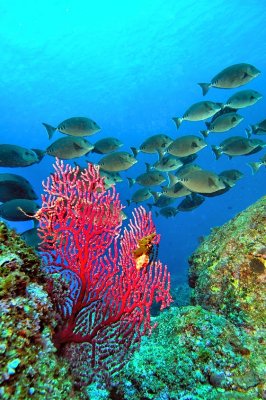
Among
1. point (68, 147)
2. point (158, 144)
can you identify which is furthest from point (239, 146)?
point (68, 147)

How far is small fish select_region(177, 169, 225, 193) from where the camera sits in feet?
20.6

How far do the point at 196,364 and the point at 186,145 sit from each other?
18.4ft

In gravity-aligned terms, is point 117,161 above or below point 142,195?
above

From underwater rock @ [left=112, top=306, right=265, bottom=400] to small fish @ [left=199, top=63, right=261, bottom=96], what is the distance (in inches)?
235

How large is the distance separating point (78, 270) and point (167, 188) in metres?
5.68

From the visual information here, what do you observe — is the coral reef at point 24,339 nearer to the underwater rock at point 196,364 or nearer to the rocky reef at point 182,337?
the rocky reef at point 182,337

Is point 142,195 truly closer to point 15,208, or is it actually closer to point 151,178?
point 151,178

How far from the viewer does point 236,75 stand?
22.9ft

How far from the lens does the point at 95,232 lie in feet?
9.80

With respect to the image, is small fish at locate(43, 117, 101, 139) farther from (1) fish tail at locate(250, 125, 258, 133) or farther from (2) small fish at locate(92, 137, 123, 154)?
(1) fish tail at locate(250, 125, 258, 133)

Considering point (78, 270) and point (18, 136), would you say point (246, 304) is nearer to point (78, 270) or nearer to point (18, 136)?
point (78, 270)

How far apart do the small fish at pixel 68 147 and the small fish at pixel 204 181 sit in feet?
8.00

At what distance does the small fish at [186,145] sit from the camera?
7195 millimetres

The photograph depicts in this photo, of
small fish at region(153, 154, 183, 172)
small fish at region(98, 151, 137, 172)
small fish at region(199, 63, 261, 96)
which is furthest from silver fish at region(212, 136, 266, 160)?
small fish at region(98, 151, 137, 172)
